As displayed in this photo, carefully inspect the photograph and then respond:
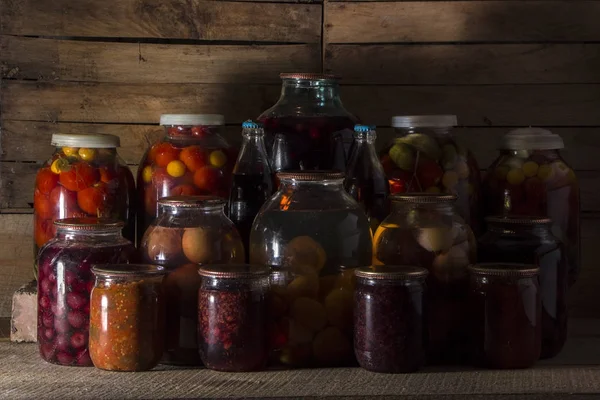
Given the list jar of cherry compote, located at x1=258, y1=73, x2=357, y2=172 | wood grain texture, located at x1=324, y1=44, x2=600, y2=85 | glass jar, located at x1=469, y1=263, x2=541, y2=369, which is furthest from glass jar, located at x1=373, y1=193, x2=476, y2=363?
wood grain texture, located at x1=324, y1=44, x2=600, y2=85

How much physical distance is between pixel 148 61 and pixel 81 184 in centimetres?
32

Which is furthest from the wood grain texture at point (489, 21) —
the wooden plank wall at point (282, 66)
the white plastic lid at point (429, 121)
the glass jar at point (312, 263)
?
the glass jar at point (312, 263)

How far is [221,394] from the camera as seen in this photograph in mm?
1167

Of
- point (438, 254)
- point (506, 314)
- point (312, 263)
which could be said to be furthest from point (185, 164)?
point (506, 314)

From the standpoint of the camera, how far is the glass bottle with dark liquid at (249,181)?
56.6 inches

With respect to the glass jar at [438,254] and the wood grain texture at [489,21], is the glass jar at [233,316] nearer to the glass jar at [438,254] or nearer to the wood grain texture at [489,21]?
the glass jar at [438,254]

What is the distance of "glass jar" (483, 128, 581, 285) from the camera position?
1.47 metres

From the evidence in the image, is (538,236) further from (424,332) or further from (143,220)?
(143,220)

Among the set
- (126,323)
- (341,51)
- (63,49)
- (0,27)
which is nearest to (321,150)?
(341,51)

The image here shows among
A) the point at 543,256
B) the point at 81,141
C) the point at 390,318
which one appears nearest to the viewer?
the point at 390,318

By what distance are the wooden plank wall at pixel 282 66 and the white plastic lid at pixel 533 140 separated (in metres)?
0.19

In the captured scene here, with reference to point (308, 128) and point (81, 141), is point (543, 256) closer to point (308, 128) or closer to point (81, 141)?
point (308, 128)

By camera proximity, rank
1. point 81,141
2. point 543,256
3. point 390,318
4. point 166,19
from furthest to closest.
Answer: point 166,19 → point 81,141 → point 543,256 → point 390,318

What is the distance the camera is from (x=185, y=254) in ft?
4.33
